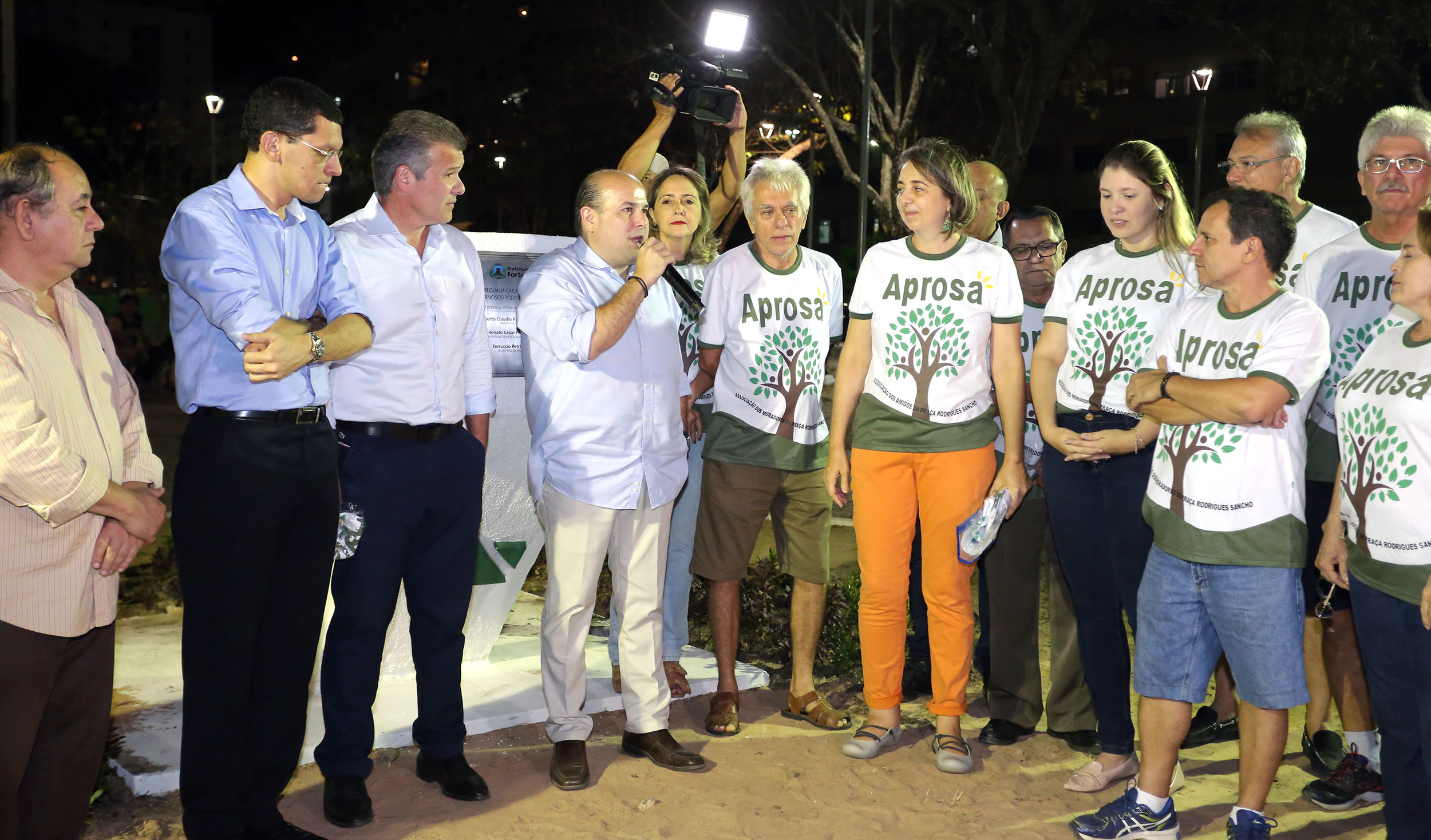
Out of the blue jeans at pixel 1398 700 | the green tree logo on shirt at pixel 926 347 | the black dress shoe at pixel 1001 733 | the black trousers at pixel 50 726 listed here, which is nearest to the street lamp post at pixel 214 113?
the green tree logo on shirt at pixel 926 347

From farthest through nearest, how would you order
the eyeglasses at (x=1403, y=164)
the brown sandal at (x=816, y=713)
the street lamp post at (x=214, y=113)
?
the street lamp post at (x=214, y=113), the brown sandal at (x=816, y=713), the eyeglasses at (x=1403, y=164)

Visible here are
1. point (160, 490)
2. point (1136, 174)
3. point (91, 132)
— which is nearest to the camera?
point (160, 490)

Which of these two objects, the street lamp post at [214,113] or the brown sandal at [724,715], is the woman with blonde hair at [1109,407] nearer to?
the brown sandal at [724,715]

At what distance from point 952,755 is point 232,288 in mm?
3083

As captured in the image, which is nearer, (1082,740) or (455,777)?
(455,777)

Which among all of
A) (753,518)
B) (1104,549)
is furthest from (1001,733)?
(753,518)

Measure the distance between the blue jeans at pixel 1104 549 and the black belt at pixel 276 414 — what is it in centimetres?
259

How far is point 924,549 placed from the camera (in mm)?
4574

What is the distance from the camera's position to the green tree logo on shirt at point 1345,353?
420 cm

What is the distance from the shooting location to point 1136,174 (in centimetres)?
418

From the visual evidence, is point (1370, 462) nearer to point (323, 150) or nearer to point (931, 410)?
point (931, 410)

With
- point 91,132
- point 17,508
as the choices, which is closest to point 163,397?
point 91,132

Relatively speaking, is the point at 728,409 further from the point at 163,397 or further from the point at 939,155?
the point at 163,397

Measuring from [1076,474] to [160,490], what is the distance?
304 centimetres
